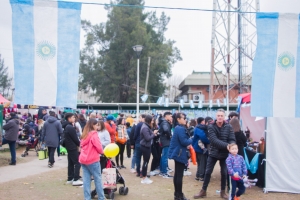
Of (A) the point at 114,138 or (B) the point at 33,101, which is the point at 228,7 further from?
(B) the point at 33,101

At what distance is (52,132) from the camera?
1075 cm

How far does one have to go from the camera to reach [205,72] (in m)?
51.2

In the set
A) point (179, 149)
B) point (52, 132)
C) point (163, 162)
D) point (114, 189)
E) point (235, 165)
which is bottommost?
point (114, 189)

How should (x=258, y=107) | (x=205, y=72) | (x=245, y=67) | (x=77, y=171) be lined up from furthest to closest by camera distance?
(x=205, y=72)
(x=245, y=67)
(x=77, y=171)
(x=258, y=107)

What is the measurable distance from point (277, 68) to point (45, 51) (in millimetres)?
4923

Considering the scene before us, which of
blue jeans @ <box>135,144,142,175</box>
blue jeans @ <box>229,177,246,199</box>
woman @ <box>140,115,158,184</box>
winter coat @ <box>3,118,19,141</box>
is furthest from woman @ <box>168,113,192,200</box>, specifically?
winter coat @ <box>3,118,19,141</box>

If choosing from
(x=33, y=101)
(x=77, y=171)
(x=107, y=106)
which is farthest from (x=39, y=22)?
(x=107, y=106)

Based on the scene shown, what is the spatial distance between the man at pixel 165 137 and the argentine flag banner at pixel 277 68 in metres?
2.61

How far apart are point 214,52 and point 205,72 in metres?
28.8

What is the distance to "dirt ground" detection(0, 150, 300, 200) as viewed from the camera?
7.23 meters

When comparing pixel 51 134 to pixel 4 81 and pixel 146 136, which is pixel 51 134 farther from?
pixel 4 81

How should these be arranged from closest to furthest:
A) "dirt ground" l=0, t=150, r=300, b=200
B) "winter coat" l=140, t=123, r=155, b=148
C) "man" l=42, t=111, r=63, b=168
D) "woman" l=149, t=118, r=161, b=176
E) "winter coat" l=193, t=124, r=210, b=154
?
1. "dirt ground" l=0, t=150, r=300, b=200
2. "winter coat" l=140, t=123, r=155, b=148
3. "winter coat" l=193, t=124, r=210, b=154
4. "woman" l=149, t=118, r=161, b=176
5. "man" l=42, t=111, r=63, b=168

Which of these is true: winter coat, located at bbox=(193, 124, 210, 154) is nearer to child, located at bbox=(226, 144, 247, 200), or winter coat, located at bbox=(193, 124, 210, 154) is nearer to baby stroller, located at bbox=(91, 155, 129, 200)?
child, located at bbox=(226, 144, 247, 200)

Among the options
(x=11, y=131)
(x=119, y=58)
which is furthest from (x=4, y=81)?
(x=11, y=131)
